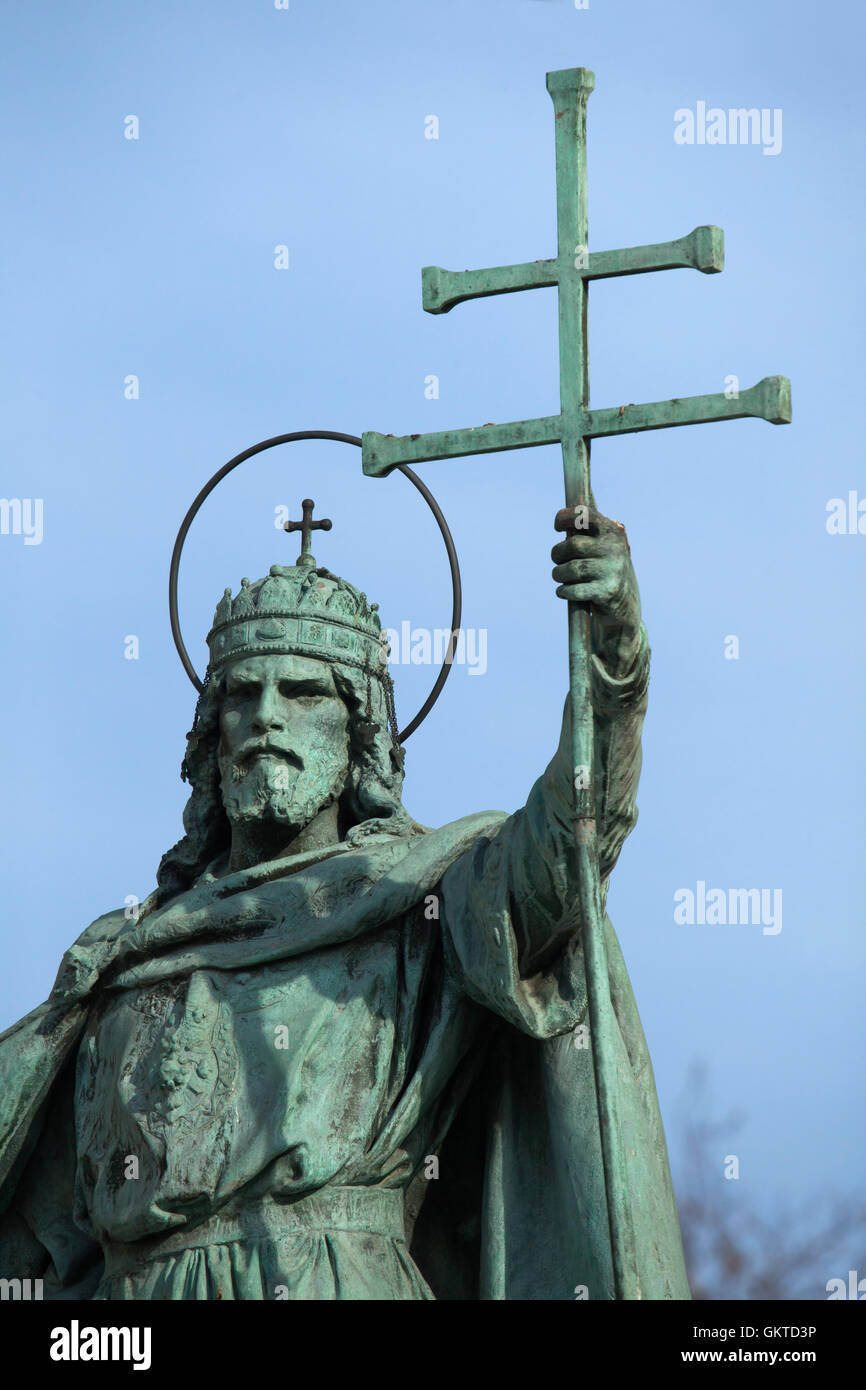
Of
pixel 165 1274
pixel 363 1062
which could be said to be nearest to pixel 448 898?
pixel 363 1062

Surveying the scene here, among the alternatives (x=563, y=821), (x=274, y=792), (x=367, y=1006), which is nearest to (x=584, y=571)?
(x=563, y=821)

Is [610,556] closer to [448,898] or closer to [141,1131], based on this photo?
[448,898]

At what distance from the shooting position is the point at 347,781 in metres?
13.4

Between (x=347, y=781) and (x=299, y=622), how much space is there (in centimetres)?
64

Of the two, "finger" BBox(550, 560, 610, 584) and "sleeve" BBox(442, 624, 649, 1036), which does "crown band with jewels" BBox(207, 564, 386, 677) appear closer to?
"sleeve" BBox(442, 624, 649, 1036)

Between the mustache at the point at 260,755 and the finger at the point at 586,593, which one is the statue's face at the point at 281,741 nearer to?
the mustache at the point at 260,755

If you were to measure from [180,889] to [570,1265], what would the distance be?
2.37m

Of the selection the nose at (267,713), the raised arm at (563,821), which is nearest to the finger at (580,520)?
the raised arm at (563,821)

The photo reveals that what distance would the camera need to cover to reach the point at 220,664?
44.0ft

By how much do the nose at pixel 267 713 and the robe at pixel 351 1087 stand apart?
0.50m

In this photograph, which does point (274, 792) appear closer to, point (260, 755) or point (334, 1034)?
point (260, 755)

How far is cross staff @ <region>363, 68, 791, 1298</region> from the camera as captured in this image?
11.1 m

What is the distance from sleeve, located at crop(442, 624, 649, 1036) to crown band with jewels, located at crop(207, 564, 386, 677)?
3.81 feet

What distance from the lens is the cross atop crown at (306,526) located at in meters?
13.8
